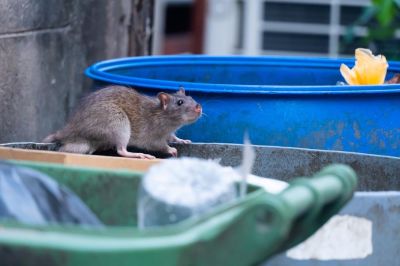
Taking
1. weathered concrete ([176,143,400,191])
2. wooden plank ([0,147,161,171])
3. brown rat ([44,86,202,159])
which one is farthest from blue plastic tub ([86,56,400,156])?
wooden plank ([0,147,161,171])

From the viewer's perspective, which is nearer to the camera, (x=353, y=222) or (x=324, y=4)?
(x=353, y=222)

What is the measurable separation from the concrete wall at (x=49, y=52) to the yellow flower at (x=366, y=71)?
116 cm

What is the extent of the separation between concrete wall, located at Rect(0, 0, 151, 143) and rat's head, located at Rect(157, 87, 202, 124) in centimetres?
53

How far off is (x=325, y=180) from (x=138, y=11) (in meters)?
3.36

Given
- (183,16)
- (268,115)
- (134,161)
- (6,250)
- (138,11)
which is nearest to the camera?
(6,250)

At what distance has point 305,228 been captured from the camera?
5.13ft

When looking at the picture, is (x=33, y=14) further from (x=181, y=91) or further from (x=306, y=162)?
(x=306, y=162)

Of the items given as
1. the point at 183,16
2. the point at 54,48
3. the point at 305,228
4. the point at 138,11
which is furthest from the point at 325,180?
the point at 183,16

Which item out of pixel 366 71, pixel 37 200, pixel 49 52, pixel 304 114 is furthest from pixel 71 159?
pixel 49 52

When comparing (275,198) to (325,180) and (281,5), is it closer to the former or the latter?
(325,180)

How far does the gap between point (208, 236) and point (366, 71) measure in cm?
200

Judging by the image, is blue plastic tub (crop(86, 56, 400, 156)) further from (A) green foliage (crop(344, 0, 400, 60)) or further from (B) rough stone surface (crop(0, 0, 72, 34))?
(A) green foliage (crop(344, 0, 400, 60))

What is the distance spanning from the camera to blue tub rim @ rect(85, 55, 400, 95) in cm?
289

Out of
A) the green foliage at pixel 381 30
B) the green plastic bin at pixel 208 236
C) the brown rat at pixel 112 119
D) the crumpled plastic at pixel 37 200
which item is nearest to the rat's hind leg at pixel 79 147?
the brown rat at pixel 112 119
